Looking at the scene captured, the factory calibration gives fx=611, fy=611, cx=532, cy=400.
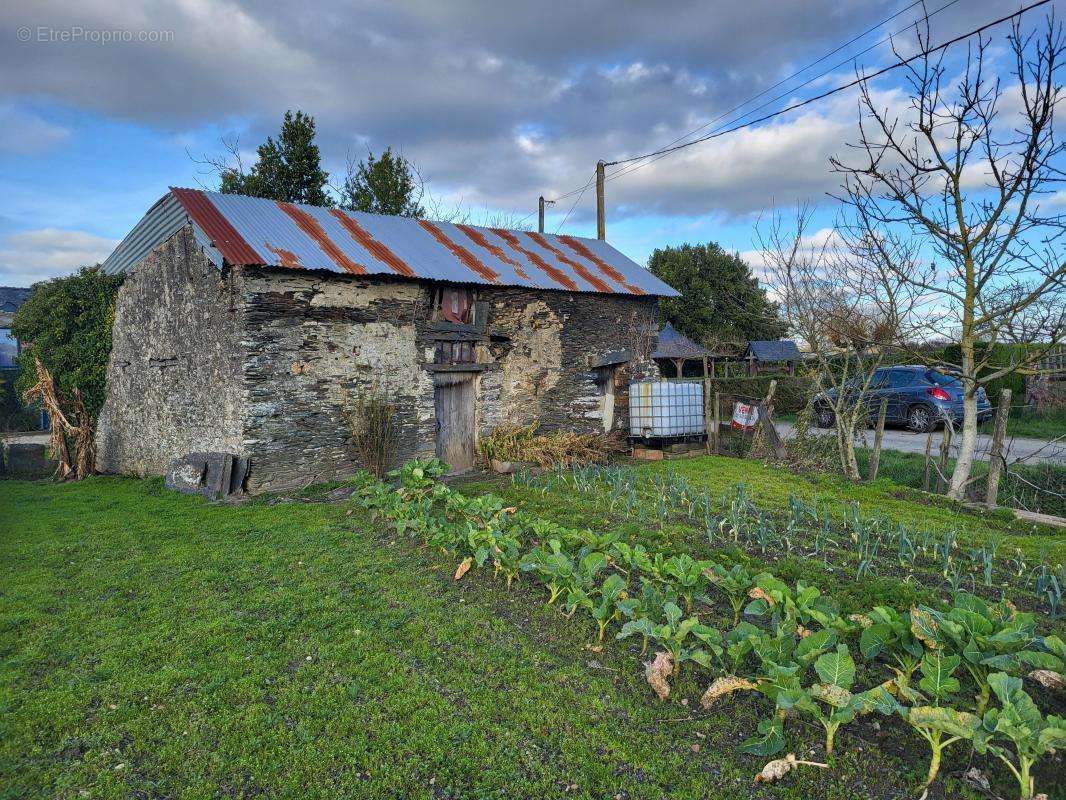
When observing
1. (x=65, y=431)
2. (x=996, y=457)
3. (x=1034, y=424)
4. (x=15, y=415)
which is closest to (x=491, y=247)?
(x=996, y=457)

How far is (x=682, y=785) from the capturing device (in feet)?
8.68

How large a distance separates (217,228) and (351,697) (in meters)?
7.96

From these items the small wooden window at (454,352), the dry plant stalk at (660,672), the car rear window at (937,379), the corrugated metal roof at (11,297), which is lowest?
the dry plant stalk at (660,672)

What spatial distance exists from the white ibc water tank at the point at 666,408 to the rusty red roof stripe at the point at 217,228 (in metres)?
7.21

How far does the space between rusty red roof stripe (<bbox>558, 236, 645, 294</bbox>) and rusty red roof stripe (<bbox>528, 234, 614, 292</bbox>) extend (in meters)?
0.50

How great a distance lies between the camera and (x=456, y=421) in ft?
36.7

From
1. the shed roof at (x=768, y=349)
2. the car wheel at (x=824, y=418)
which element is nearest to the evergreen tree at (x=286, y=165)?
the car wheel at (x=824, y=418)

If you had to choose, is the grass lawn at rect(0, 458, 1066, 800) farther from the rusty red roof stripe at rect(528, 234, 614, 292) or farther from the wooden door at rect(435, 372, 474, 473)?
the rusty red roof stripe at rect(528, 234, 614, 292)

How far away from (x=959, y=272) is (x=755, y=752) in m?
5.83

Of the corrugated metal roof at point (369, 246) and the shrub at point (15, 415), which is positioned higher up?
the corrugated metal roof at point (369, 246)

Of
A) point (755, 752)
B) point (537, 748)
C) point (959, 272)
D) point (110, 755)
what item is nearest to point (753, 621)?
point (755, 752)

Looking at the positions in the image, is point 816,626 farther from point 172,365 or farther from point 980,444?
point 172,365

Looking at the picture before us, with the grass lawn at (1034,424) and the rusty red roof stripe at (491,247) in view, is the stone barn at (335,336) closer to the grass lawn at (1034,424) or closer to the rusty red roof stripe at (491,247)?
the rusty red roof stripe at (491,247)

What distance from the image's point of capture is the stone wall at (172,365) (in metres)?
9.13
